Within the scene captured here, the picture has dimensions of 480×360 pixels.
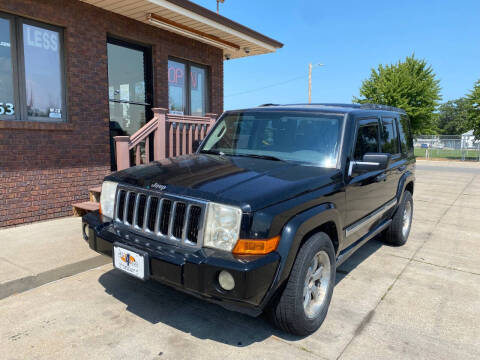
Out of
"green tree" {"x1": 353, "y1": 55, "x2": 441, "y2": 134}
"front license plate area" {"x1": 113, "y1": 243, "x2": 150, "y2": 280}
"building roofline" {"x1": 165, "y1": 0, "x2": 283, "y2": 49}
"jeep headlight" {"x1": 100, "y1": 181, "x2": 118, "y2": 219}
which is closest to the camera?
"front license plate area" {"x1": 113, "y1": 243, "x2": 150, "y2": 280}

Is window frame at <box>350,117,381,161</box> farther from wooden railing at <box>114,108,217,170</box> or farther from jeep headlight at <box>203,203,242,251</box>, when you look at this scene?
wooden railing at <box>114,108,217,170</box>

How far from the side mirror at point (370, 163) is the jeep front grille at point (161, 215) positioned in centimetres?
157

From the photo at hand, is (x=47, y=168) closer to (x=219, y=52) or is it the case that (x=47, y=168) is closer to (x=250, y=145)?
(x=250, y=145)

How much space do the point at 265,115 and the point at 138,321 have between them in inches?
92.1

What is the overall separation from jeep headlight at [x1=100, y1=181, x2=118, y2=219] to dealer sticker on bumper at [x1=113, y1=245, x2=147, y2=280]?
51cm

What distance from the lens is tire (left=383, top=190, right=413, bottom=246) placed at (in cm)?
482

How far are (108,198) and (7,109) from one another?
369 cm

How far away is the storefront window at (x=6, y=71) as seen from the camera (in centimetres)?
548

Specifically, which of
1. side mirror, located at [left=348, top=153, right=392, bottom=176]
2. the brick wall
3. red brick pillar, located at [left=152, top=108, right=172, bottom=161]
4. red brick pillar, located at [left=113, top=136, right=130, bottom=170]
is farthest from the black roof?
the brick wall

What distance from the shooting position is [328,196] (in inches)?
114

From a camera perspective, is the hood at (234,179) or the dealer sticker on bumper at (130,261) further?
the dealer sticker on bumper at (130,261)

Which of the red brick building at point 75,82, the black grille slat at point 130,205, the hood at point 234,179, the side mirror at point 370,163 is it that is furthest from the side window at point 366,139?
the red brick building at point 75,82

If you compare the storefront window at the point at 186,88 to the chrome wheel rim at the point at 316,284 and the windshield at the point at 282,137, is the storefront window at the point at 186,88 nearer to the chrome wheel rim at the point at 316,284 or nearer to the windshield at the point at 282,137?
the windshield at the point at 282,137

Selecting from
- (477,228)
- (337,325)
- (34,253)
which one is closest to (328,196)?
(337,325)
